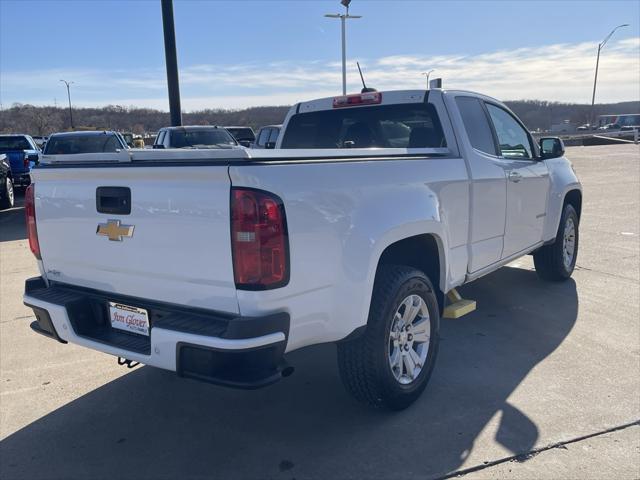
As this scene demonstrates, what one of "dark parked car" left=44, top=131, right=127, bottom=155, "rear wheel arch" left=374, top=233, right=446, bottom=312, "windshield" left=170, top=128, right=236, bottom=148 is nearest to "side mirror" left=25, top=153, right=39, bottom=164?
"dark parked car" left=44, top=131, right=127, bottom=155

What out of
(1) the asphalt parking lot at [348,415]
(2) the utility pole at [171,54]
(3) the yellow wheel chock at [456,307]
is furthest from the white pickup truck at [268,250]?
(2) the utility pole at [171,54]

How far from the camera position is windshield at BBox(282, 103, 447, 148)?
4.27 m

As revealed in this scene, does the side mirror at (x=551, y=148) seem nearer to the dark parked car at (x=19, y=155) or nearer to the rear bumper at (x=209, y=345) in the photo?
the rear bumper at (x=209, y=345)

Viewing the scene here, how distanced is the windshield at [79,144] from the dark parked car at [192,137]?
41.7 inches

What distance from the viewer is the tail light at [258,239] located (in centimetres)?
244

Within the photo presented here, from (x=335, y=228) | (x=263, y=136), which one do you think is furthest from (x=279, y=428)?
(x=263, y=136)

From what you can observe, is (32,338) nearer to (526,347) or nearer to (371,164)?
(371,164)

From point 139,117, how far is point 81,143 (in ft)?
340

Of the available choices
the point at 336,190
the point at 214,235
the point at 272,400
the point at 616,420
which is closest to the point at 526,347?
the point at 616,420

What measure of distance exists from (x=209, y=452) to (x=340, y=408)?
864 mm

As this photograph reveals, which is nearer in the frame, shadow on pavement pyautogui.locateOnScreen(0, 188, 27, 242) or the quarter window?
shadow on pavement pyautogui.locateOnScreen(0, 188, 27, 242)

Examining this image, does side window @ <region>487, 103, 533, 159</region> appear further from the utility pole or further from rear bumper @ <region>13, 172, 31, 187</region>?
rear bumper @ <region>13, 172, 31, 187</region>

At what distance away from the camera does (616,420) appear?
3.30 metres

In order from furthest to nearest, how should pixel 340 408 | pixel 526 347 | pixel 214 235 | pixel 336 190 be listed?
1. pixel 526 347
2. pixel 340 408
3. pixel 336 190
4. pixel 214 235
